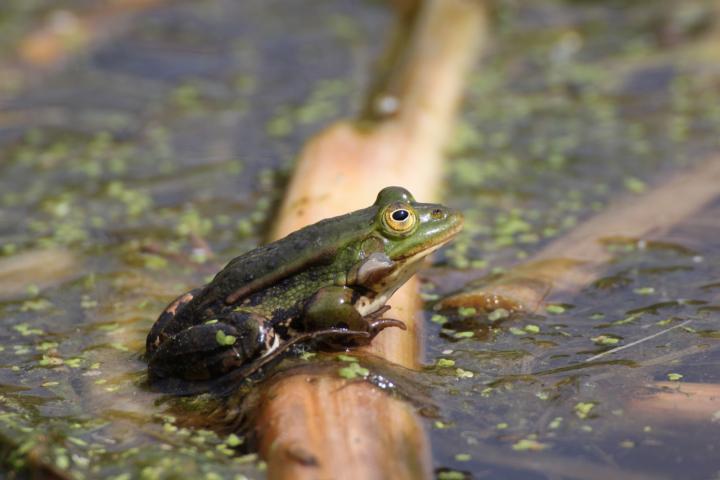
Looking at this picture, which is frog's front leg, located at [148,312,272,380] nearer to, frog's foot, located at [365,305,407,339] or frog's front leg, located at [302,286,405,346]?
frog's front leg, located at [302,286,405,346]

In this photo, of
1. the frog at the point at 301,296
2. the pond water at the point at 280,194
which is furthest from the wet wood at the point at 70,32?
the frog at the point at 301,296

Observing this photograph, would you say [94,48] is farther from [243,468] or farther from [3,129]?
[243,468]

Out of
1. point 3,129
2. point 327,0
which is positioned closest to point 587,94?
point 327,0

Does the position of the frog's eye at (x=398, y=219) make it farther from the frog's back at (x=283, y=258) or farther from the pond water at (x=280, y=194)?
the pond water at (x=280, y=194)

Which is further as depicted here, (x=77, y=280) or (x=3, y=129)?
(x=3, y=129)

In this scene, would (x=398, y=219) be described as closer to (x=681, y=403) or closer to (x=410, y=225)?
(x=410, y=225)

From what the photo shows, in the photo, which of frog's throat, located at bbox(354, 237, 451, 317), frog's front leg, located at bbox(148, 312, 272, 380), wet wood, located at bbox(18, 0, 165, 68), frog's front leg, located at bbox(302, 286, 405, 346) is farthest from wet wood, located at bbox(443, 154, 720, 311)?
wet wood, located at bbox(18, 0, 165, 68)
